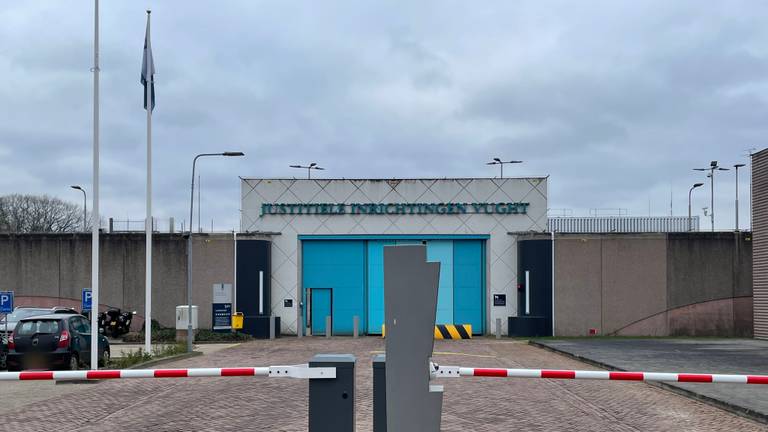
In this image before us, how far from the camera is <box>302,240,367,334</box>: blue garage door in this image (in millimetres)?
43812

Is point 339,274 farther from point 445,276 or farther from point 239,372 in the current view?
point 239,372

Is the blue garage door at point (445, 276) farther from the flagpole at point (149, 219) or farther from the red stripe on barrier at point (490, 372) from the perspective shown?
the red stripe on barrier at point (490, 372)

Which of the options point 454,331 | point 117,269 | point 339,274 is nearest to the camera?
point 454,331

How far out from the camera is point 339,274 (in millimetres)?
44250

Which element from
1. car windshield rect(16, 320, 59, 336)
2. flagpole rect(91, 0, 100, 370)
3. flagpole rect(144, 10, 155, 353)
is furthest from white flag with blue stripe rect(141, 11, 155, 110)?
car windshield rect(16, 320, 59, 336)

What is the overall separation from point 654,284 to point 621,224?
4.89 meters

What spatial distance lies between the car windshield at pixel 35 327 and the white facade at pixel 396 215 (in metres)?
23.9

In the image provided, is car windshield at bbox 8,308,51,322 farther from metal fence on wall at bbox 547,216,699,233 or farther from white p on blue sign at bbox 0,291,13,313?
metal fence on wall at bbox 547,216,699,233

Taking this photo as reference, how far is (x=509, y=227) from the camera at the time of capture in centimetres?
4434

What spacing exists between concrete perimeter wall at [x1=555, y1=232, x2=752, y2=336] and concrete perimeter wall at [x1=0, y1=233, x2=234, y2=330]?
56.2 ft

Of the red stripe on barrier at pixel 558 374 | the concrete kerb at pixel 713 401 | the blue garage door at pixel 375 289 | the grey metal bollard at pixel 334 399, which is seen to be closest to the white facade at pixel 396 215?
the blue garage door at pixel 375 289

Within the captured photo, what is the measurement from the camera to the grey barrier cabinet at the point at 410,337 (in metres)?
5.78

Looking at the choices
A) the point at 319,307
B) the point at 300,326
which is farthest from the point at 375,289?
the point at 300,326

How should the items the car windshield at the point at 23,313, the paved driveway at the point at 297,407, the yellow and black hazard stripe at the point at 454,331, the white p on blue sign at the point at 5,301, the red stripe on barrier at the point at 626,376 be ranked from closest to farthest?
the red stripe on barrier at the point at 626,376 → the paved driveway at the point at 297,407 → the white p on blue sign at the point at 5,301 → the car windshield at the point at 23,313 → the yellow and black hazard stripe at the point at 454,331
